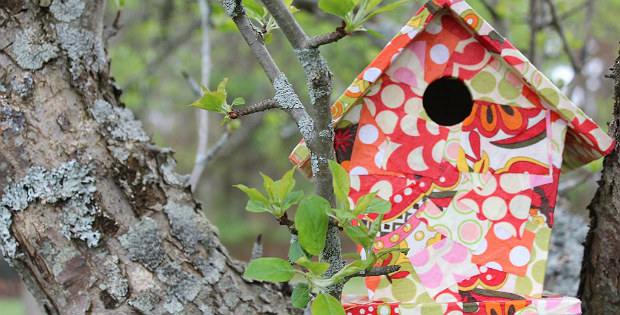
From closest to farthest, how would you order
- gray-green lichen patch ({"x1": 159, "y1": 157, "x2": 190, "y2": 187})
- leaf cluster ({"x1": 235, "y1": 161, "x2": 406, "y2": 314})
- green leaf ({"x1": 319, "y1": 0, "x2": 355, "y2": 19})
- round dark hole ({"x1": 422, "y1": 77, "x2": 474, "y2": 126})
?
green leaf ({"x1": 319, "y1": 0, "x2": 355, "y2": 19}) → leaf cluster ({"x1": 235, "y1": 161, "x2": 406, "y2": 314}) → gray-green lichen patch ({"x1": 159, "y1": 157, "x2": 190, "y2": 187}) → round dark hole ({"x1": 422, "y1": 77, "x2": 474, "y2": 126})

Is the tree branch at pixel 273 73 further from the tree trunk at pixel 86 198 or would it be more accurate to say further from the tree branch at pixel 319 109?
the tree trunk at pixel 86 198

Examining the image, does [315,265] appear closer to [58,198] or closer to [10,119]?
[58,198]

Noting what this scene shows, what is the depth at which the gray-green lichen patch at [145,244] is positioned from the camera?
139 centimetres

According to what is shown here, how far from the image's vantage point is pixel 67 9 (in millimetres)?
1479

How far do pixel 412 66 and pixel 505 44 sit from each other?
0.25m

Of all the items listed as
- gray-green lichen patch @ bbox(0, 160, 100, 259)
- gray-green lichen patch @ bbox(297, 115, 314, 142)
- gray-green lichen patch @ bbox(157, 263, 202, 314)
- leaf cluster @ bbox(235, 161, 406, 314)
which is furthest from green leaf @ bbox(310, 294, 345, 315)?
gray-green lichen patch @ bbox(0, 160, 100, 259)

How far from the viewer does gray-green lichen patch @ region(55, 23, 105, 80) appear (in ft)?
4.77

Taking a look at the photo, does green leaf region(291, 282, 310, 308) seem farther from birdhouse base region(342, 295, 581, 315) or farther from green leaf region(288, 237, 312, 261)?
birdhouse base region(342, 295, 581, 315)

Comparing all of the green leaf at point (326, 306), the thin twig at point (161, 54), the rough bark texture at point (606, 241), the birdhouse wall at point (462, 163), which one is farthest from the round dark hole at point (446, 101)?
the thin twig at point (161, 54)

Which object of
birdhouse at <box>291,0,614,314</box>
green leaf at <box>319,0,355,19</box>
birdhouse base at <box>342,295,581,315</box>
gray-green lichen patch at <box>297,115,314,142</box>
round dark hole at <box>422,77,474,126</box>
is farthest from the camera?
round dark hole at <box>422,77,474,126</box>

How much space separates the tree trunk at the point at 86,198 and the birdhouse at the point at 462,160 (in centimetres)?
40

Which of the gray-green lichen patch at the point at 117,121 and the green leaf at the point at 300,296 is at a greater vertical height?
the gray-green lichen patch at the point at 117,121

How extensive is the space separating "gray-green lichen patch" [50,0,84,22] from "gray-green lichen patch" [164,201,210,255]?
578 mm

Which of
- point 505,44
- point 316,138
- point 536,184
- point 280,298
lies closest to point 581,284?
point 536,184
